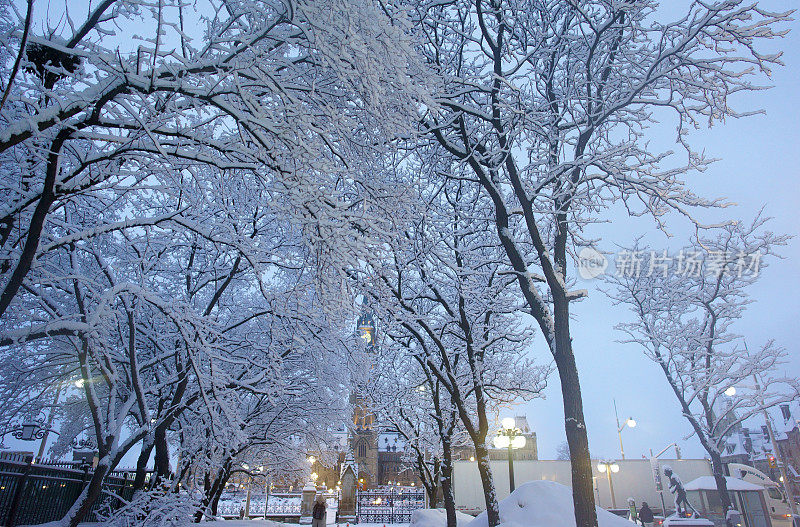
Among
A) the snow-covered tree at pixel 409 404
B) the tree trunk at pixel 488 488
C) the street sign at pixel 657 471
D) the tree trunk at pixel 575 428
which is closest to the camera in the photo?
the tree trunk at pixel 575 428

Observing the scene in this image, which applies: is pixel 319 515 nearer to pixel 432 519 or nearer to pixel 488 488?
pixel 432 519

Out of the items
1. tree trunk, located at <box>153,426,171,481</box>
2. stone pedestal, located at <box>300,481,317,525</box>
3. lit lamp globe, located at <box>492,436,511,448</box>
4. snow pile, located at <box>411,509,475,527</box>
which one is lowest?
stone pedestal, located at <box>300,481,317,525</box>

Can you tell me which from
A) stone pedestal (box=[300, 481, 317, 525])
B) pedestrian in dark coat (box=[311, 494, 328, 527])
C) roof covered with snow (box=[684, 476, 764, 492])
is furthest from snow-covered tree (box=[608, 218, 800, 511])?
stone pedestal (box=[300, 481, 317, 525])

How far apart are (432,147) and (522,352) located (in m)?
9.69

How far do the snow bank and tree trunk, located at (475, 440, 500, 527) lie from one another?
1.82ft

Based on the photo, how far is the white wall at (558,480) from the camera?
102 ft

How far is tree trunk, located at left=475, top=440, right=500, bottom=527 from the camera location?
9212 mm

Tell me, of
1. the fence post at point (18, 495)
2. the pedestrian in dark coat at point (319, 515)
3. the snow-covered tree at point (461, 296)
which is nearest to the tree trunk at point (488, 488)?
the snow-covered tree at point (461, 296)

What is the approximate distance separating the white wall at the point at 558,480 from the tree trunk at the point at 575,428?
26.9 meters

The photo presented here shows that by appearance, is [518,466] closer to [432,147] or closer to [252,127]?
[432,147]

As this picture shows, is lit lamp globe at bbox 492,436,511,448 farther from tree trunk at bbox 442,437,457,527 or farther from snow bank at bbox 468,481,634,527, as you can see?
snow bank at bbox 468,481,634,527

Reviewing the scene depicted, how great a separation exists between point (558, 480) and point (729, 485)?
10010 mm

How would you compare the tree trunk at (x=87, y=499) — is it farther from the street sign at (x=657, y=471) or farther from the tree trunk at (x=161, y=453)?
the street sign at (x=657, y=471)

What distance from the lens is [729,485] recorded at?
25.2 metres
